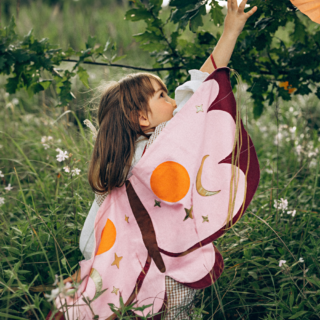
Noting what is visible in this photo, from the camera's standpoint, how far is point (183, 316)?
1230mm

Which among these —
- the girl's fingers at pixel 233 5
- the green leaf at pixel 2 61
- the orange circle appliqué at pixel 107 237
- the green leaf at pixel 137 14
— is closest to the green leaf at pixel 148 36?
the green leaf at pixel 137 14

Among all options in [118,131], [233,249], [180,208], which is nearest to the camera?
[180,208]

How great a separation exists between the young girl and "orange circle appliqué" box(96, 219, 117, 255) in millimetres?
114

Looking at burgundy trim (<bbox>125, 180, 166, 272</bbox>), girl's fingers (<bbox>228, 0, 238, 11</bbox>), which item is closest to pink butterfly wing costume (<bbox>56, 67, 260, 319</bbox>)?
burgundy trim (<bbox>125, 180, 166, 272</bbox>)

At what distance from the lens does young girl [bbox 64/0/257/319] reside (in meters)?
1.26

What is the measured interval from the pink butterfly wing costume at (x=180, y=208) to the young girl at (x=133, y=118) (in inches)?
3.7

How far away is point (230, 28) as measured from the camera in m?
1.24

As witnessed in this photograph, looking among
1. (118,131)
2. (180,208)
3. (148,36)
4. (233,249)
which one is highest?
(148,36)

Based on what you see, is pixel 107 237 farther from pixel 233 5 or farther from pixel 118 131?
pixel 233 5

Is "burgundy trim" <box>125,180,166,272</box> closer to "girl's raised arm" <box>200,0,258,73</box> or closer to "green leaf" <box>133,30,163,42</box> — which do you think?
"girl's raised arm" <box>200,0,258,73</box>

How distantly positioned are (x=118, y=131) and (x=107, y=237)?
47 centimetres

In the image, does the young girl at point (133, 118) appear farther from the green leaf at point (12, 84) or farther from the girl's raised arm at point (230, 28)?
the green leaf at point (12, 84)

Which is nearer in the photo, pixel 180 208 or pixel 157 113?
pixel 180 208

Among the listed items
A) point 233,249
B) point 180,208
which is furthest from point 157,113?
point 233,249
